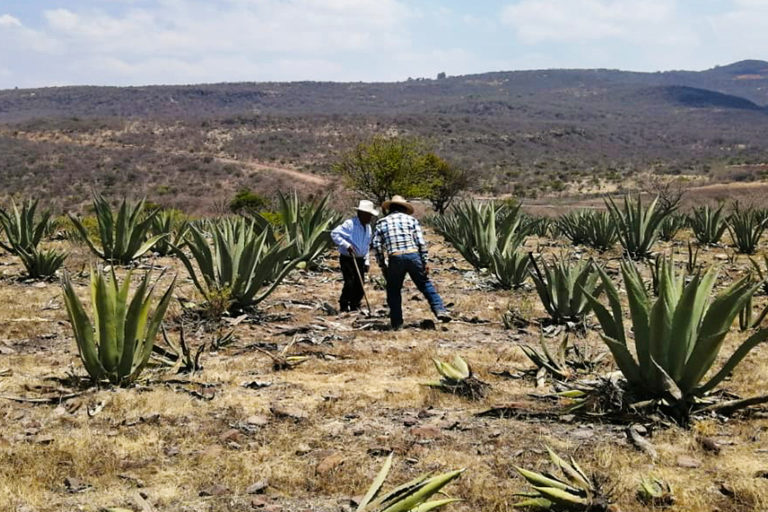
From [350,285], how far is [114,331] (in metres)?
3.57

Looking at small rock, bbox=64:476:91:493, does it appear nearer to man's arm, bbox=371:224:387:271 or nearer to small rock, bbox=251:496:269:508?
small rock, bbox=251:496:269:508

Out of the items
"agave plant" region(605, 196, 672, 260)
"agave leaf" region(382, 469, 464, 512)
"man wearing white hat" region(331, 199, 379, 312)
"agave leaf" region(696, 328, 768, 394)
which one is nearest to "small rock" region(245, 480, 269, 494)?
"agave leaf" region(382, 469, 464, 512)

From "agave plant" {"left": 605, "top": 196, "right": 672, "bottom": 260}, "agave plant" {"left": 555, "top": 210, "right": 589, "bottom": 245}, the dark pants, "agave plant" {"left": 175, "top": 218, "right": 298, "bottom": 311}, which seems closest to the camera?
"agave plant" {"left": 175, "top": 218, "right": 298, "bottom": 311}

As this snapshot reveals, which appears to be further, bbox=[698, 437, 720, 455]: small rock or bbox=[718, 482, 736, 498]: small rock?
bbox=[698, 437, 720, 455]: small rock

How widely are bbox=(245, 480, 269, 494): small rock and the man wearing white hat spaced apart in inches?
174

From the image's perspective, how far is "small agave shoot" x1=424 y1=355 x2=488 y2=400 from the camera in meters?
4.64

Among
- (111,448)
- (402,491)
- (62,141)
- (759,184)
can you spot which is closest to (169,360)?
(111,448)

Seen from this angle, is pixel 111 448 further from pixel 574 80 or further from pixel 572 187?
pixel 574 80

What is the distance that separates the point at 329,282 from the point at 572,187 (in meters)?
43.9

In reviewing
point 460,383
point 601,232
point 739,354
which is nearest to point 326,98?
point 601,232

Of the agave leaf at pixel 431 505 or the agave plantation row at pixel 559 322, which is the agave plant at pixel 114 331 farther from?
the agave leaf at pixel 431 505

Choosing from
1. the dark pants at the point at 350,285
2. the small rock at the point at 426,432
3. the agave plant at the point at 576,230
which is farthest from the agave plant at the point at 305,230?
the small rock at the point at 426,432

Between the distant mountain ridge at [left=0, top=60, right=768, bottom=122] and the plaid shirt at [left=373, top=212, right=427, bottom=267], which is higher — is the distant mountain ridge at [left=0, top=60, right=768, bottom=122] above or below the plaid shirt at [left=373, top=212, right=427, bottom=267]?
above

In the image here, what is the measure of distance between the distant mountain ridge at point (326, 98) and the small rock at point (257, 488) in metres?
101
